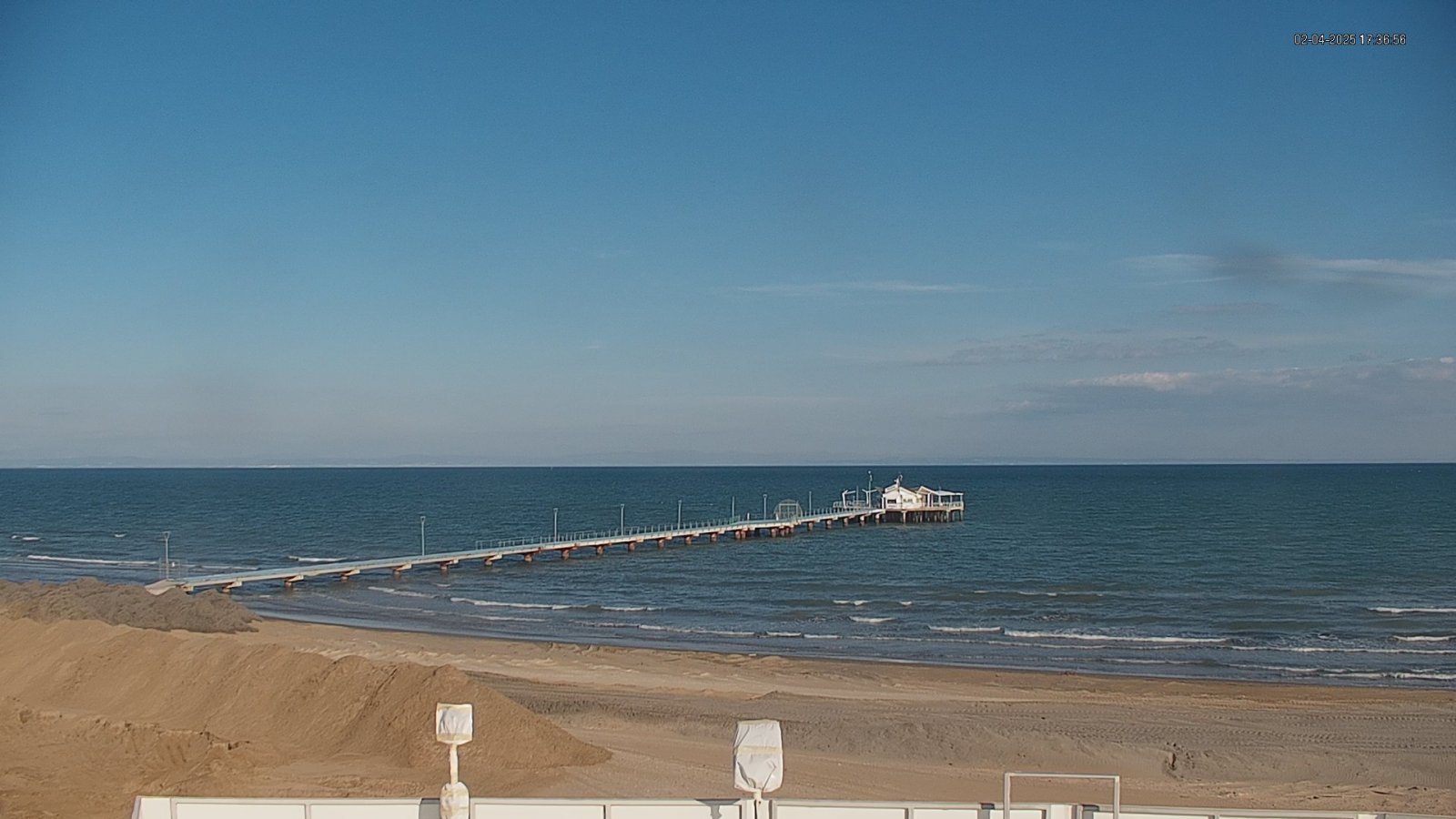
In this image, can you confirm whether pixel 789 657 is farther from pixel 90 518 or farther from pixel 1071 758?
pixel 90 518

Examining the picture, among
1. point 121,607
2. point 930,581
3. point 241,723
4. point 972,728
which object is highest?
point 241,723

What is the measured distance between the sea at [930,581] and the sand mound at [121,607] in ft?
21.5

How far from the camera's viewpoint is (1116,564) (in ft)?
186

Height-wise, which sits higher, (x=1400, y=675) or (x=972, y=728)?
(x=972, y=728)

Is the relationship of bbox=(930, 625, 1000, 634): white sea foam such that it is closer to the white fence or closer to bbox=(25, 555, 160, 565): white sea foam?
the white fence

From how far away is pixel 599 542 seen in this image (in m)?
63.5

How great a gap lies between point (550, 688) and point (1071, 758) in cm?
1091

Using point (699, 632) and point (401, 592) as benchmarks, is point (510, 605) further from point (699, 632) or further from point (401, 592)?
point (699, 632)

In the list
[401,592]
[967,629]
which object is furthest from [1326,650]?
[401,592]

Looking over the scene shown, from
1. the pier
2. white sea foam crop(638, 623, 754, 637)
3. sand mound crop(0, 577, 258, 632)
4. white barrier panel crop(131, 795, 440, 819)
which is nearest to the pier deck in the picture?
the pier

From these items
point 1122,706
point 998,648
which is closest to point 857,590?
point 998,648

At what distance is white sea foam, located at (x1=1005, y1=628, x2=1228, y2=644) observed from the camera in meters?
33.2

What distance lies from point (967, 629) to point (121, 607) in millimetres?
24227

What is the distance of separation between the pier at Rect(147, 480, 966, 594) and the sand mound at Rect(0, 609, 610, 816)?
813 inches
